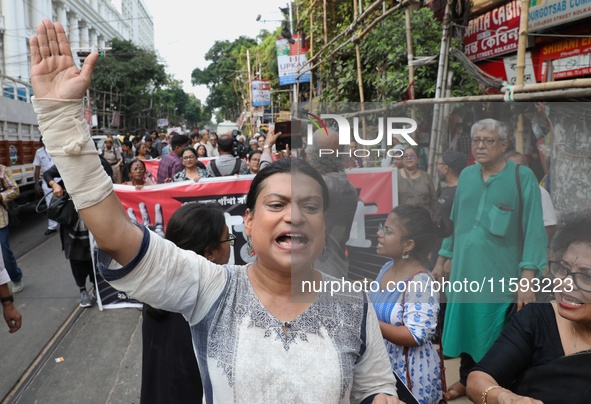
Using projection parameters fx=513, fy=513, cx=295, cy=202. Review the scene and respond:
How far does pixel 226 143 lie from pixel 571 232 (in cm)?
492

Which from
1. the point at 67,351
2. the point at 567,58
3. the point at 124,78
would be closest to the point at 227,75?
the point at 124,78

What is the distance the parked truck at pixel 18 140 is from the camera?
32.2 ft

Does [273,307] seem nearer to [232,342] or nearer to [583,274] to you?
[232,342]

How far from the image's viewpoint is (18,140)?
10.6 m

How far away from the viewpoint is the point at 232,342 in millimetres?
1342

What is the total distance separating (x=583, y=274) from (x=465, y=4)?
4.42 m

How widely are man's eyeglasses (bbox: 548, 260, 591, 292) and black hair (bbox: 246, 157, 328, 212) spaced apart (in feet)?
2.45

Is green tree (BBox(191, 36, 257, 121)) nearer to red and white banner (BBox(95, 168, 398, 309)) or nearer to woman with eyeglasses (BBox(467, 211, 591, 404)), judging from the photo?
red and white banner (BBox(95, 168, 398, 309))

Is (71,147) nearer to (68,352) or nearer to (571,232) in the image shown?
(571,232)

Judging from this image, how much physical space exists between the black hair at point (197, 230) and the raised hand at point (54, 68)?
1108mm

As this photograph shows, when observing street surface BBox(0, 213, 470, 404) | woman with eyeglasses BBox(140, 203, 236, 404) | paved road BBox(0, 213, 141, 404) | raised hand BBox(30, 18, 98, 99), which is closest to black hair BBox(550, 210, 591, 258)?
woman with eyeglasses BBox(140, 203, 236, 404)

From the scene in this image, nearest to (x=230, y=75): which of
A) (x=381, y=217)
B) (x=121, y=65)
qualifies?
(x=121, y=65)

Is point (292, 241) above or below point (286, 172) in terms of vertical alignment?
below

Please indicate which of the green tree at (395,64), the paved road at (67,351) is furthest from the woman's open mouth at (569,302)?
the green tree at (395,64)
